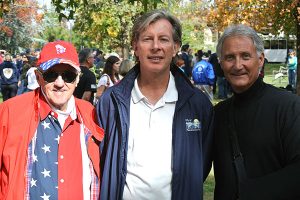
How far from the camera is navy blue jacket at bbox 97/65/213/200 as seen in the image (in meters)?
3.00

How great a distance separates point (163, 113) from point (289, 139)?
2.75ft

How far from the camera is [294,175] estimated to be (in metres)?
2.53

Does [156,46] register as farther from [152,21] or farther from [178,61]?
[178,61]

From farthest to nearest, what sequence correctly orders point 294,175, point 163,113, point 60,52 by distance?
1. point 163,113
2. point 60,52
3. point 294,175

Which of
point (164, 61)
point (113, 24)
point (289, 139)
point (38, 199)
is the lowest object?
point (38, 199)

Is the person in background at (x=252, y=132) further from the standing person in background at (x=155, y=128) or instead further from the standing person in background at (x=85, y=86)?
the standing person in background at (x=85, y=86)

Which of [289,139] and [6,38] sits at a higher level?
[6,38]

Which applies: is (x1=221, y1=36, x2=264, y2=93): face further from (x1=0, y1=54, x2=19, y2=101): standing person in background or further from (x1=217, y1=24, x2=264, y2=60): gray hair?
(x1=0, y1=54, x2=19, y2=101): standing person in background

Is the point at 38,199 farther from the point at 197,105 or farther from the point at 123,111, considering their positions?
the point at 197,105

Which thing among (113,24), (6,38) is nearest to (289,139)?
(113,24)

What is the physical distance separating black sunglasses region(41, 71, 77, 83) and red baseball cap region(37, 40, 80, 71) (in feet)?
0.14

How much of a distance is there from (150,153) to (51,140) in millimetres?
604

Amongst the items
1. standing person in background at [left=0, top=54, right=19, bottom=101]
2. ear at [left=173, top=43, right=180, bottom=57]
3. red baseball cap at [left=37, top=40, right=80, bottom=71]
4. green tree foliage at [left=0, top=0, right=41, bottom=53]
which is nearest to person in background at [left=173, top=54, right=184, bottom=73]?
ear at [left=173, top=43, right=180, bottom=57]

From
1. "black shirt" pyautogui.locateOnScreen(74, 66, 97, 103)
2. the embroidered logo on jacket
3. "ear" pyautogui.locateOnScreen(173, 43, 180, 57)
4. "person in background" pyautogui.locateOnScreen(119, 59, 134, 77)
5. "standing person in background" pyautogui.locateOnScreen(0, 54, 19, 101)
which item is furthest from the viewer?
"standing person in background" pyautogui.locateOnScreen(0, 54, 19, 101)
